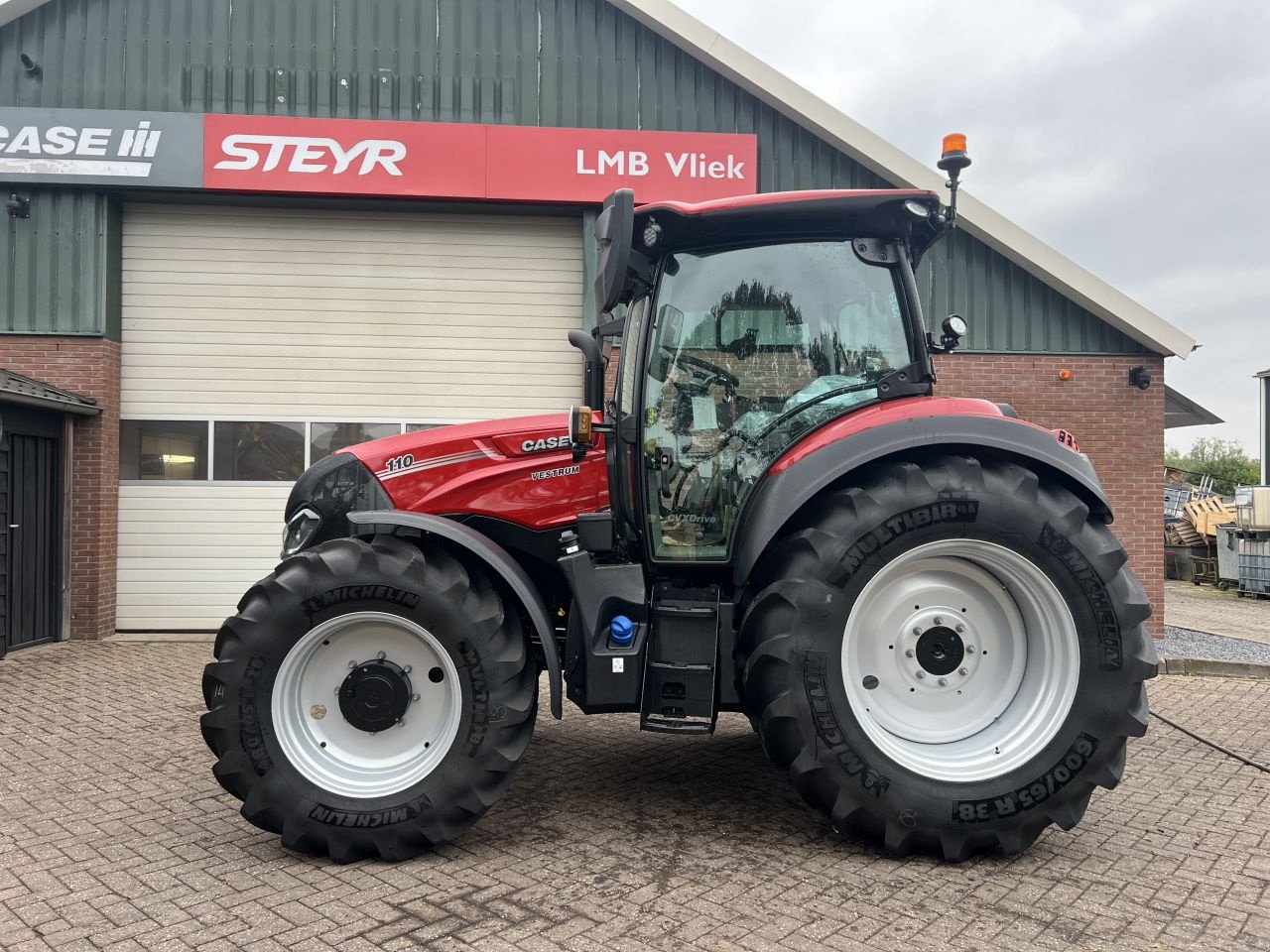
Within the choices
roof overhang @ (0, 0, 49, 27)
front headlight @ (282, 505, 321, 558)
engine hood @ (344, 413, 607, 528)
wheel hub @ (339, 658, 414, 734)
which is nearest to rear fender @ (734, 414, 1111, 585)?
engine hood @ (344, 413, 607, 528)

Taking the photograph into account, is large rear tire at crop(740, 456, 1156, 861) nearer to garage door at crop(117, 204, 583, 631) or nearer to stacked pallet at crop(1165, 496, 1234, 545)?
garage door at crop(117, 204, 583, 631)

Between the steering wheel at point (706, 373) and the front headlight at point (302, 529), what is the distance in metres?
1.88

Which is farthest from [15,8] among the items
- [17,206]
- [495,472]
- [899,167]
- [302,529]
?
[899,167]

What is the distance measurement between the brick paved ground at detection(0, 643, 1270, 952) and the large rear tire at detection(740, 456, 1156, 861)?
0.28 meters

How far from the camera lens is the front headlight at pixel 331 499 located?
427 cm

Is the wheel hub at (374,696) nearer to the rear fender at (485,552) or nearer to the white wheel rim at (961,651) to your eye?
the rear fender at (485,552)

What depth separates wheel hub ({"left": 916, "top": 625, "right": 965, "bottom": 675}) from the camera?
3867 millimetres

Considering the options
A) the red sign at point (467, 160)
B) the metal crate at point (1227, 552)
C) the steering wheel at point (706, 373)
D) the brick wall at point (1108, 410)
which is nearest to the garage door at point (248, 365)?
the red sign at point (467, 160)

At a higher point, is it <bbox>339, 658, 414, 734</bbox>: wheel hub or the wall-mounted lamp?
the wall-mounted lamp

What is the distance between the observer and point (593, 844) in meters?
3.84

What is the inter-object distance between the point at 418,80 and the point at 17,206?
427cm

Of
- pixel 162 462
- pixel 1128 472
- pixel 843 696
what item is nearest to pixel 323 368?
pixel 162 462

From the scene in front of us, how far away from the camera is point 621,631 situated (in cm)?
396

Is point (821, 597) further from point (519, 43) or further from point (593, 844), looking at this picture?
point (519, 43)
